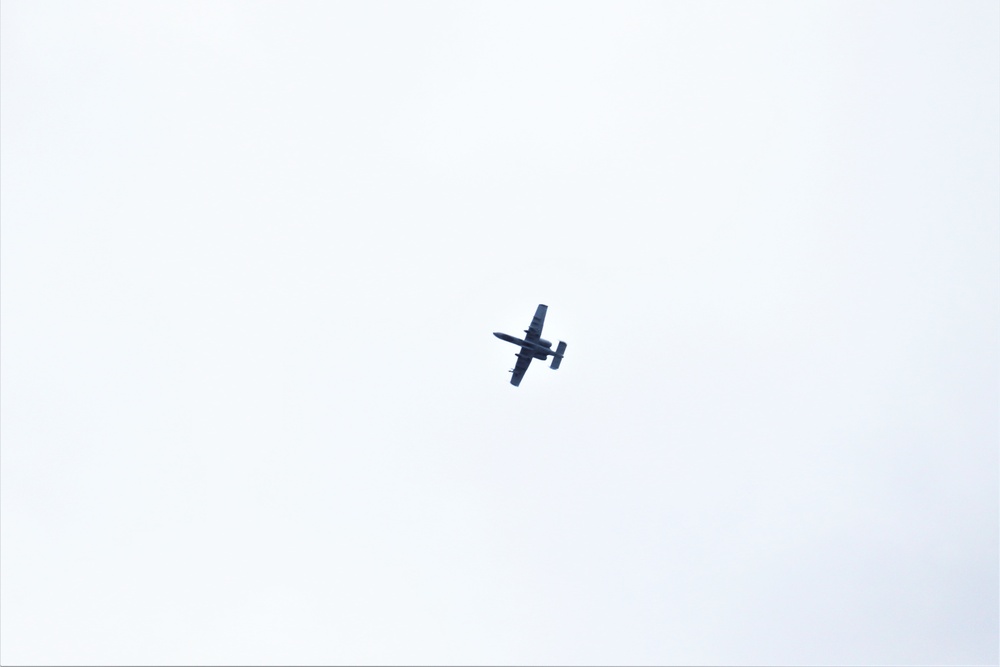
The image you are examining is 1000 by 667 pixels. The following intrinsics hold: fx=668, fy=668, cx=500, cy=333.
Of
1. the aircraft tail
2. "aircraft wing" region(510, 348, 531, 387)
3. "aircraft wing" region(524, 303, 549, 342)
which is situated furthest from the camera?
"aircraft wing" region(510, 348, 531, 387)

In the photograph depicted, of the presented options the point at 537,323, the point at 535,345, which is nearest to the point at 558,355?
the point at 535,345

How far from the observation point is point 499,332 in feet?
353

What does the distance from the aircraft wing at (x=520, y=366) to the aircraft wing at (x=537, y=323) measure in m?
4.16

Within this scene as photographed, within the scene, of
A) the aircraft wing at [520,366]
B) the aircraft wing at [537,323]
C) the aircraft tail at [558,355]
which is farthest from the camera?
the aircraft wing at [520,366]

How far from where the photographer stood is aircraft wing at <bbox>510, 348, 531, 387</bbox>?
110444 mm

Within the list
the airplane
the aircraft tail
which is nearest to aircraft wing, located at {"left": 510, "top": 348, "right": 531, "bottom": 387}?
the airplane

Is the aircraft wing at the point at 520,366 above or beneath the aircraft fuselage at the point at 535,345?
beneath

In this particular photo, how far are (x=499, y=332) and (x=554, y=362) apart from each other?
10896mm

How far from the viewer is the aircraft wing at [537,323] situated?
349 ft

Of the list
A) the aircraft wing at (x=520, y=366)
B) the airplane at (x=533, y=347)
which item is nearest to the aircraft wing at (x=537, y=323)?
the airplane at (x=533, y=347)

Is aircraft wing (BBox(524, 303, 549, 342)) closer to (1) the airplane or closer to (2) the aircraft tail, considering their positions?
(1) the airplane

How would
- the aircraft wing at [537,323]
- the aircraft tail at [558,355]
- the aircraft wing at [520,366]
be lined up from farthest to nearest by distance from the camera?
the aircraft wing at [520,366] < the aircraft tail at [558,355] < the aircraft wing at [537,323]

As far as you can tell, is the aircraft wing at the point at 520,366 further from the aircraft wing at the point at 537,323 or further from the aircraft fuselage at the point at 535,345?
the aircraft wing at the point at 537,323

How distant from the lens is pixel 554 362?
11088 centimetres
